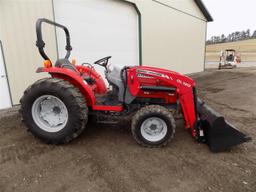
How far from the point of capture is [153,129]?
2.78 metres

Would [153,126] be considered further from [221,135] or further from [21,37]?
[21,37]

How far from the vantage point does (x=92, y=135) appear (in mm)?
3246

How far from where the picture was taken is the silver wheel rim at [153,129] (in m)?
2.74

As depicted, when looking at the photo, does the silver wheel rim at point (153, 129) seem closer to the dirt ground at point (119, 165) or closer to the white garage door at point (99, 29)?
the dirt ground at point (119, 165)

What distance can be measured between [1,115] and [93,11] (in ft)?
13.3

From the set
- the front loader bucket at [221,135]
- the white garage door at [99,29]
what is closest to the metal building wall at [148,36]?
the white garage door at [99,29]

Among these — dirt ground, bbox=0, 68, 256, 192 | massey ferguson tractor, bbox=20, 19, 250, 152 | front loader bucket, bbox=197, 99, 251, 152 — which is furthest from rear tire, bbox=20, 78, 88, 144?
front loader bucket, bbox=197, 99, 251, 152

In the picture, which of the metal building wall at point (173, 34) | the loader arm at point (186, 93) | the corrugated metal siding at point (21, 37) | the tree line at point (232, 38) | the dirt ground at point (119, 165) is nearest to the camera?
the dirt ground at point (119, 165)

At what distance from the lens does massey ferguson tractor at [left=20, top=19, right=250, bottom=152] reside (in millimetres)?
2646

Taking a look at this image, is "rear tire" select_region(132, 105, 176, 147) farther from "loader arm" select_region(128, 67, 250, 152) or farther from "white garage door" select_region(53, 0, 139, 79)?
"white garage door" select_region(53, 0, 139, 79)

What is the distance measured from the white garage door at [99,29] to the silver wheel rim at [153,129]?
3.73 m

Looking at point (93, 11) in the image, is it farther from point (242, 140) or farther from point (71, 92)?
point (242, 140)

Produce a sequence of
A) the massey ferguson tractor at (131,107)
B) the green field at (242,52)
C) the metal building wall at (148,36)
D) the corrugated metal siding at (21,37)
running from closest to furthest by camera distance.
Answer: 1. the massey ferguson tractor at (131,107)
2. the corrugated metal siding at (21,37)
3. the metal building wall at (148,36)
4. the green field at (242,52)

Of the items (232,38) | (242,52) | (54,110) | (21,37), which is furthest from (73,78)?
(232,38)
